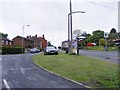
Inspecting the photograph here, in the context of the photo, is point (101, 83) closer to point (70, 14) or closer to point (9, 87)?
point (9, 87)

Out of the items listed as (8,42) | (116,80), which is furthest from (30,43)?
(116,80)

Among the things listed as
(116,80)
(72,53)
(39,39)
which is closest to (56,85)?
(116,80)

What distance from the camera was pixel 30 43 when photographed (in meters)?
148

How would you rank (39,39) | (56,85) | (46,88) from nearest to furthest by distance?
1. (46,88)
2. (56,85)
3. (39,39)

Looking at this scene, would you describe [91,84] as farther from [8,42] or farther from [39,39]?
[39,39]

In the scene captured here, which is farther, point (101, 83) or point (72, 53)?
point (72, 53)

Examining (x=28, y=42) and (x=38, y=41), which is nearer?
(x=28, y=42)

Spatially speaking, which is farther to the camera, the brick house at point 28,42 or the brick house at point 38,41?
the brick house at point 38,41

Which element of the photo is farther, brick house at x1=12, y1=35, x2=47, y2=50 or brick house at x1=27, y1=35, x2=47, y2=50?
brick house at x1=27, y1=35, x2=47, y2=50

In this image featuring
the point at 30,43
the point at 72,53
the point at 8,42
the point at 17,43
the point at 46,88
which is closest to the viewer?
the point at 46,88

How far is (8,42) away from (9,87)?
348 feet

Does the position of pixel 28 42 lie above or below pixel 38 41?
below

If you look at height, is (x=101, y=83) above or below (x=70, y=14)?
below

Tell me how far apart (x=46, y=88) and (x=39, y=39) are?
16400cm
